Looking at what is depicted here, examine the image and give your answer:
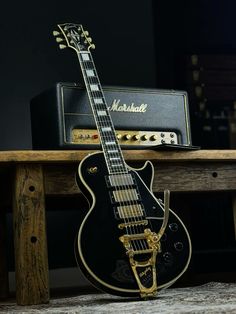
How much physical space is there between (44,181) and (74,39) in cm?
61

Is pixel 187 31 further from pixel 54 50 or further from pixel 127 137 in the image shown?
pixel 127 137

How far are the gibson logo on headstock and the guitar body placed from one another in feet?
0.96

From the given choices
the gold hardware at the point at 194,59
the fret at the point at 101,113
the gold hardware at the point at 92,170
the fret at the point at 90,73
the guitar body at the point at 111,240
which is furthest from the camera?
the gold hardware at the point at 194,59

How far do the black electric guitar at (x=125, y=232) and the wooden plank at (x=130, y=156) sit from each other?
0.21ft

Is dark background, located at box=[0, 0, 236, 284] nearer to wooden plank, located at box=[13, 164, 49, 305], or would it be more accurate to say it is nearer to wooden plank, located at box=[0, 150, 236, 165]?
wooden plank, located at box=[0, 150, 236, 165]

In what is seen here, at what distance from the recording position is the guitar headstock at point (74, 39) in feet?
7.30

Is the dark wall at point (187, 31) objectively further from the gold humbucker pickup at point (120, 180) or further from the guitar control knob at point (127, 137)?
the gold humbucker pickup at point (120, 180)

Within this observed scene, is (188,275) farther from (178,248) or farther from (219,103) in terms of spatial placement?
(219,103)

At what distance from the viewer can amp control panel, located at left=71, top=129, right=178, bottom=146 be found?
2.04m

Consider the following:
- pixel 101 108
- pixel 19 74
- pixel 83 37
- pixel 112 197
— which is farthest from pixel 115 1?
pixel 112 197

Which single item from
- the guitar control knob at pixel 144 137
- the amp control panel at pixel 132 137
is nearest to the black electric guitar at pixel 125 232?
the amp control panel at pixel 132 137

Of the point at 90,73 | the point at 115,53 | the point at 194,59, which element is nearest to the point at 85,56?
the point at 90,73

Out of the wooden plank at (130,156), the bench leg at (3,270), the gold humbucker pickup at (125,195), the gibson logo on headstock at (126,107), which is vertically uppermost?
the gibson logo on headstock at (126,107)

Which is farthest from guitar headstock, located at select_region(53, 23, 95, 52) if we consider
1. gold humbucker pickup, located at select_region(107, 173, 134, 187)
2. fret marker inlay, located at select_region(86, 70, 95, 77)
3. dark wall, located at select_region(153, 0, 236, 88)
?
dark wall, located at select_region(153, 0, 236, 88)
